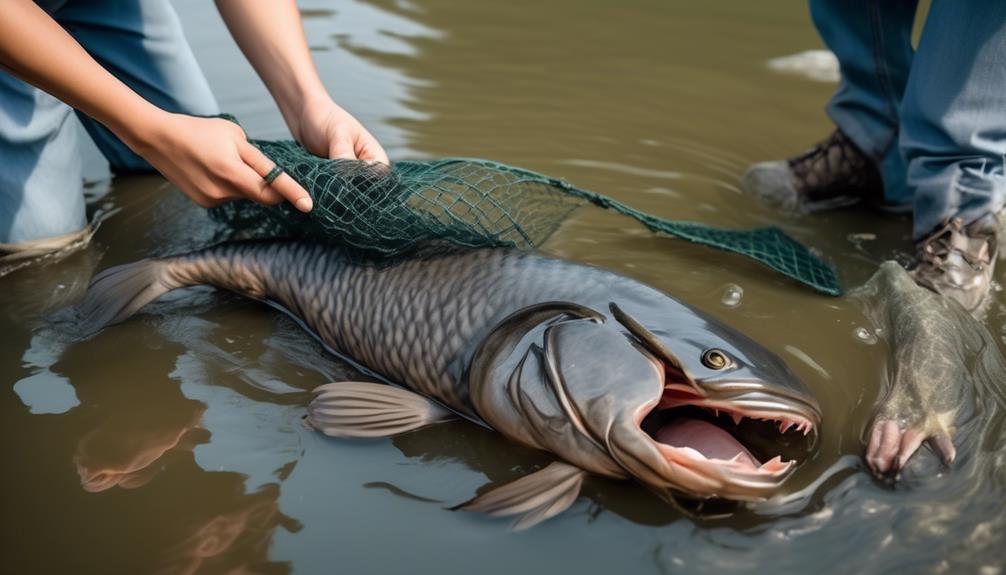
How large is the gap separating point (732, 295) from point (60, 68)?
1.84 meters

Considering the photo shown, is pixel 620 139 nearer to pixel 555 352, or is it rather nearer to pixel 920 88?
pixel 920 88

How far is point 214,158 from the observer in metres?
2.21

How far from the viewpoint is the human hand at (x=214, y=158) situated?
2221mm

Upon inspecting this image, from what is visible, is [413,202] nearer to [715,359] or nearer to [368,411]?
[368,411]

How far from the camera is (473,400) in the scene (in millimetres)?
2062

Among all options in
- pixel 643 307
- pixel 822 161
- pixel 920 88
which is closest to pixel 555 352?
pixel 643 307

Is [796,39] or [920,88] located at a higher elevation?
[920,88]

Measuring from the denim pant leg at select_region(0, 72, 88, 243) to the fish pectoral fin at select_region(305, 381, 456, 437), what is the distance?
140 cm

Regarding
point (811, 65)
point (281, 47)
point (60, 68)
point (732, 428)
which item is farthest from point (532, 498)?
point (811, 65)

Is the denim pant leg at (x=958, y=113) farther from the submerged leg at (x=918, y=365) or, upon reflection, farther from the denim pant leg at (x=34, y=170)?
the denim pant leg at (x=34, y=170)

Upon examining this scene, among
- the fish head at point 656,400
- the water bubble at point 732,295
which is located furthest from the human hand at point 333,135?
the water bubble at point 732,295

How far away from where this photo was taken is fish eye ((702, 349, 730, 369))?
5.93ft

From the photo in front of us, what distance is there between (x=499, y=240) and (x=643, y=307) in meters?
0.49

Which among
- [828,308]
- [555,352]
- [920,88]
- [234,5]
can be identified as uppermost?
[234,5]
